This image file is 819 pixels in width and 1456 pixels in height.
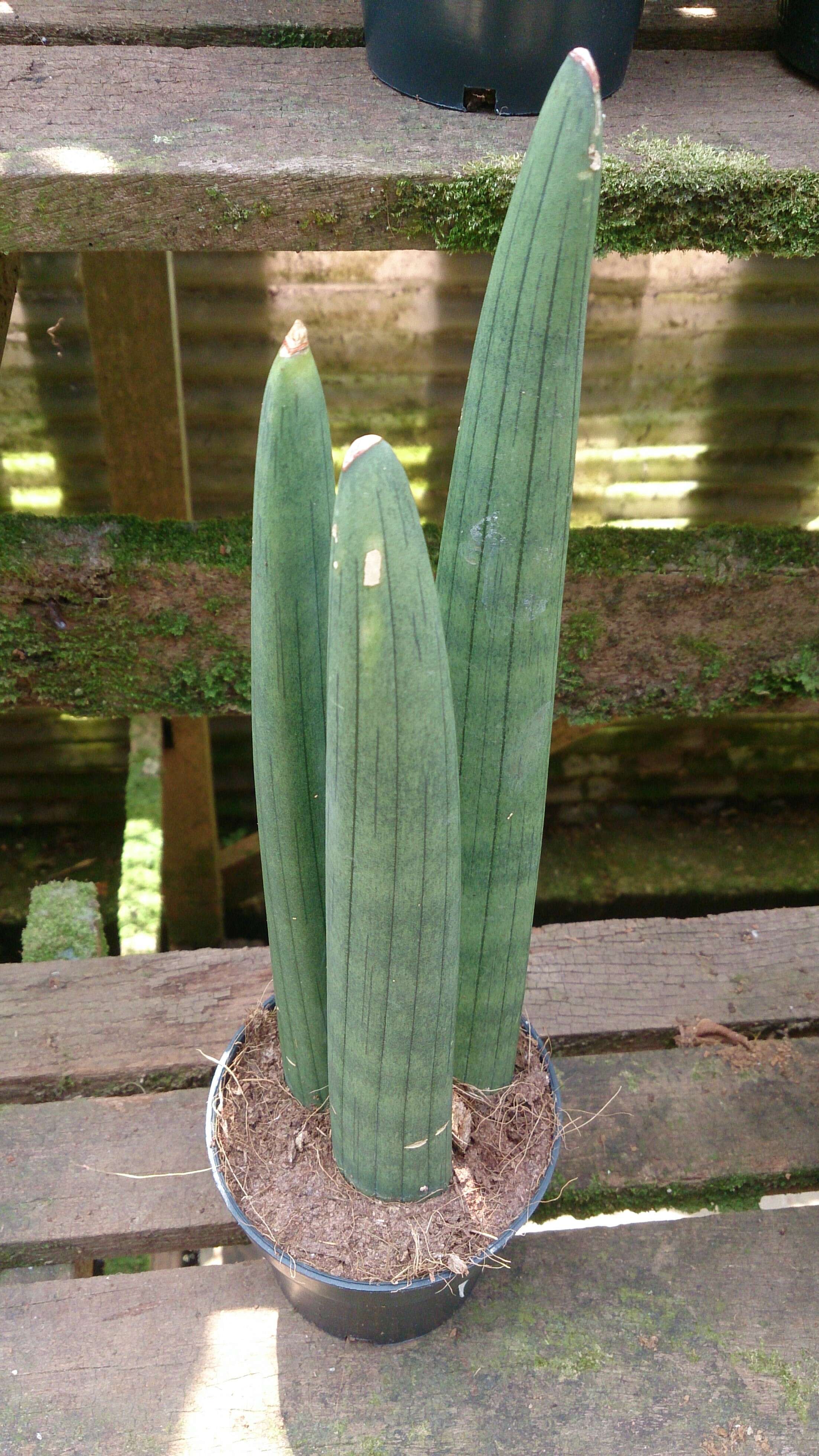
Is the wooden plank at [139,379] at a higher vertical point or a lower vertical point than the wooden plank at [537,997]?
higher

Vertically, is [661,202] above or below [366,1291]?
above

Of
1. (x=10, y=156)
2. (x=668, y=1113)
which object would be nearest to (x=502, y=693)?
(x=10, y=156)

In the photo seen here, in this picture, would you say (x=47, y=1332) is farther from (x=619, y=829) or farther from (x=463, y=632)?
(x=619, y=829)

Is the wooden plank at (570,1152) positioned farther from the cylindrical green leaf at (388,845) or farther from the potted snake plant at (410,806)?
the cylindrical green leaf at (388,845)

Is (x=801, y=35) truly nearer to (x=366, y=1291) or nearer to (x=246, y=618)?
(x=246, y=618)

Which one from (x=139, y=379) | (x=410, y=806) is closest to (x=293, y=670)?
(x=410, y=806)

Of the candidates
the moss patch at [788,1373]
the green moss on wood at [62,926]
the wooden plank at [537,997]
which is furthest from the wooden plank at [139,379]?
the moss patch at [788,1373]
